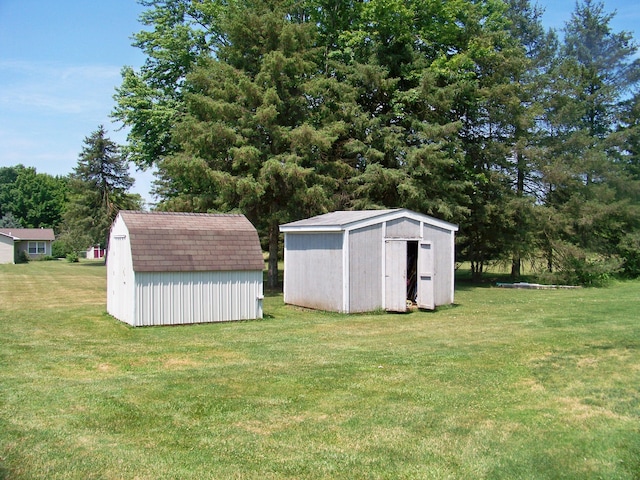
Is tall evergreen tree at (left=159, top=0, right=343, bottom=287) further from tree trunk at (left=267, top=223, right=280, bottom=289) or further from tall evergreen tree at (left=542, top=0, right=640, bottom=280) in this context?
tall evergreen tree at (left=542, top=0, right=640, bottom=280)

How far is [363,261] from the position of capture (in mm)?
16031

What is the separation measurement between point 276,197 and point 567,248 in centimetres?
1363

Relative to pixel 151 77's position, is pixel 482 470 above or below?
below

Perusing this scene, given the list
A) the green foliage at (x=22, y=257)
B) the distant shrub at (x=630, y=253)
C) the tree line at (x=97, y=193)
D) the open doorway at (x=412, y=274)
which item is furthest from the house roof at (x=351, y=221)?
the green foliage at (x=22, y=257)

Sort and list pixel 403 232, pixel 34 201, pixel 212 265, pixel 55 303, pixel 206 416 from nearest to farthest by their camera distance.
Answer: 1. pixel 206 416
2. pixel 212 265
3. pixel 403 232
4. pixel 55 303
5. pixel 34 201

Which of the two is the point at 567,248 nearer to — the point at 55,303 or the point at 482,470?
the point at 55,303

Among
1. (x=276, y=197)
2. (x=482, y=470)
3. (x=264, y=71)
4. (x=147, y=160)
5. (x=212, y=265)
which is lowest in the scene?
(x=482, y=470)

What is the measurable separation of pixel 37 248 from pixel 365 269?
181 ft

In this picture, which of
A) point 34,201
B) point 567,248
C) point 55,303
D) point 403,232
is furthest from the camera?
point 34,201

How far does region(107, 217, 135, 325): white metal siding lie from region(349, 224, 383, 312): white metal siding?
571 cm

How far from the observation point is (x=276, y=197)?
2402cm

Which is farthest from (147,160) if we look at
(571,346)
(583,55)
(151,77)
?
(571,346)

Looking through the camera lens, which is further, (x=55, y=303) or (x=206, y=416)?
(x=55, y=303)

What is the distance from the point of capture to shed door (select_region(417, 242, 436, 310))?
54.4 feet
